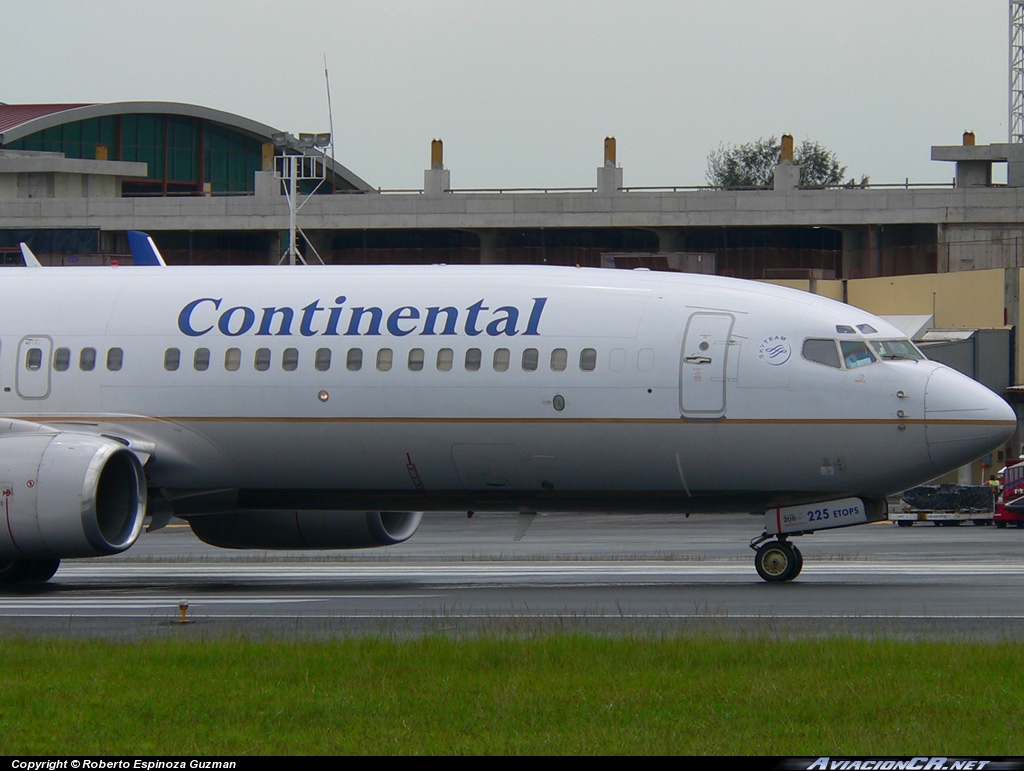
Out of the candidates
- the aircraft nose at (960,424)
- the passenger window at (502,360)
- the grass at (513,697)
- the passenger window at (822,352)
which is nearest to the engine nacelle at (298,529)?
the passenger window at (502,360)

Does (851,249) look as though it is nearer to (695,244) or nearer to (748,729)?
(695,244)

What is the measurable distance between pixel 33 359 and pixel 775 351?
1108cm

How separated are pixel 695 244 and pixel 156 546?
128ft

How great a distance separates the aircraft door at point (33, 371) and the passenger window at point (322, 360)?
4.26 m

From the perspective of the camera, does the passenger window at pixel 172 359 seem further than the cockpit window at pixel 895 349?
Yes

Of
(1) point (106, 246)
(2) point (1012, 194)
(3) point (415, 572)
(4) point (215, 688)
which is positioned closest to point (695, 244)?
(2) point (1012, 194)

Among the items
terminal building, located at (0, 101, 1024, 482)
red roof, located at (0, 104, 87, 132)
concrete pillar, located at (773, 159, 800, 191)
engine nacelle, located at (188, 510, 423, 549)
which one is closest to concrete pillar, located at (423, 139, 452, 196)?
terminal building, located at (0, 101, 1024, 482)

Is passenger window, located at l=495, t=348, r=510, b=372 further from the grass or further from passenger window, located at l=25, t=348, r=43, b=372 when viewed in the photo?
the grass

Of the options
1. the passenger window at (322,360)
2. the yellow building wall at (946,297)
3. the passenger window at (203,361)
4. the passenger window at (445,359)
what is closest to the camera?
the passenger window at (445,359)

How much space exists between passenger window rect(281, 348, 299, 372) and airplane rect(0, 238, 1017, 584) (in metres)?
0.03

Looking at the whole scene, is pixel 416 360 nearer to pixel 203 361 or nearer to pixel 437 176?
pixel 203 361

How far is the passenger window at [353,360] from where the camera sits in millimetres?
23094

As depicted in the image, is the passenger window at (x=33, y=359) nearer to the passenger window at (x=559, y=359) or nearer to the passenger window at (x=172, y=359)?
the passenger window at (x=172, y=359)

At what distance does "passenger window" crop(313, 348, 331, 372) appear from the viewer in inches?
914
